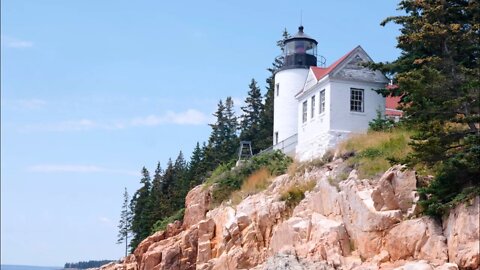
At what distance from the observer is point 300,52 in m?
34.9

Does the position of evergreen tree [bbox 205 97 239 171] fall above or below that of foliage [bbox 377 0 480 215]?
above

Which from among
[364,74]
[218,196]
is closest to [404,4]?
[364,74]

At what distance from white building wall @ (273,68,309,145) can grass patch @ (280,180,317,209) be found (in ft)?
31.2

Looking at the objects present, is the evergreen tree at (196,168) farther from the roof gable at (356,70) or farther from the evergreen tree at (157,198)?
the roof gable at (356,70)

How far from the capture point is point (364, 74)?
28.7 meters

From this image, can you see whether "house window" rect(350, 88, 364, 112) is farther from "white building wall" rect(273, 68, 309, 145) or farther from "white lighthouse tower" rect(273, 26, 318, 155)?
"white building wall" rect(273, 68, 309, 145)

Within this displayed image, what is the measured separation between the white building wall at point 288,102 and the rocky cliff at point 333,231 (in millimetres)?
6573

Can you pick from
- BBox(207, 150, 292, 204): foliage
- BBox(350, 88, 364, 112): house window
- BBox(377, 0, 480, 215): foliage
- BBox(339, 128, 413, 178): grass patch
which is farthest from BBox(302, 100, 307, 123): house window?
BBox(377, 0, 480, 215): foliage

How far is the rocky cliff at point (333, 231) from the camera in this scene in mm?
16175

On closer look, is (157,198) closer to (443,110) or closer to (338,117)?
(338,117)

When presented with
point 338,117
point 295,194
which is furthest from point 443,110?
point 338,117

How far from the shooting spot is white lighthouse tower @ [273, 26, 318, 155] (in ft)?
111

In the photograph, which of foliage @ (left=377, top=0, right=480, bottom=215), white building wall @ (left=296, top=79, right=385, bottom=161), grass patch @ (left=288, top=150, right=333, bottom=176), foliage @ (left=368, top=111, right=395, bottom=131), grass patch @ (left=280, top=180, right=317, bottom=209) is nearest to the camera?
foliage @ (left=377, top=0, right=480, bottom=215)

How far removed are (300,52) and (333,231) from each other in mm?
17439
